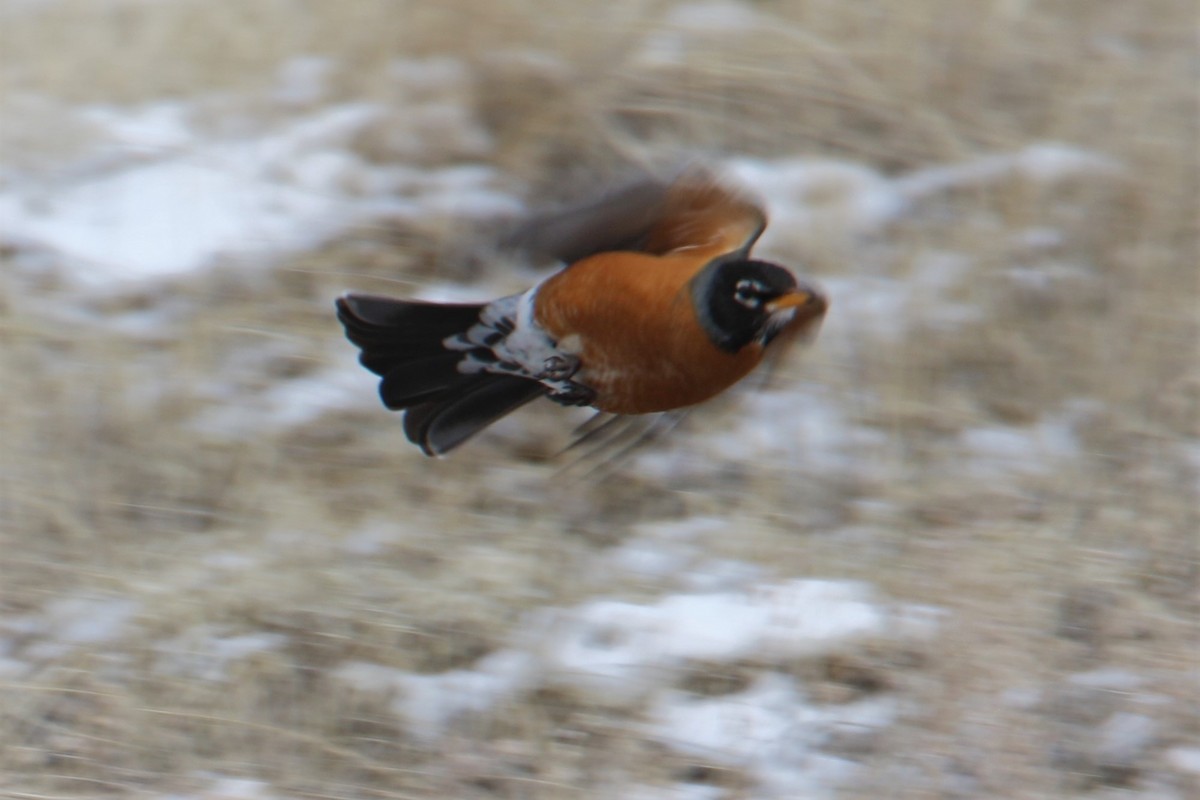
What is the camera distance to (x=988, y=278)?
4363mm

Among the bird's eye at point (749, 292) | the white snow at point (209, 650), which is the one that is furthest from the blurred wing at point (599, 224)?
the white snow at point (209, 650)

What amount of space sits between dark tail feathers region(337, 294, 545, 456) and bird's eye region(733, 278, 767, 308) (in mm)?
609

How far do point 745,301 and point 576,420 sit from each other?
162cm

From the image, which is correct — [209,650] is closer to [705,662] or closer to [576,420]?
[705,662]

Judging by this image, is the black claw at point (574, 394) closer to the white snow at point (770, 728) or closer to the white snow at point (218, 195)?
the white snow at point (770, 728)

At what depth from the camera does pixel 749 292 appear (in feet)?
8.40

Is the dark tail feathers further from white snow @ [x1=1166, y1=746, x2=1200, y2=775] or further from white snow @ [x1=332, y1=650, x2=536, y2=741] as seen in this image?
white snow @ [x1=1166, y1=746, x2=1200, y2=775]

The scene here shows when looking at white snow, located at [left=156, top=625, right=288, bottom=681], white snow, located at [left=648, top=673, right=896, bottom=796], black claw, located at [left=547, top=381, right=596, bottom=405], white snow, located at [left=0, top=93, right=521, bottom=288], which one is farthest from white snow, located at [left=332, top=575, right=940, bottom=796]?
white snow, located at [left=0, top=93, right=521, bottom=288]

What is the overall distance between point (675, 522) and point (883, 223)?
151 centimetres

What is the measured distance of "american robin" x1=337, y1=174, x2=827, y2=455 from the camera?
8.59 feet

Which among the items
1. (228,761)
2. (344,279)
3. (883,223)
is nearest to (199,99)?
(344,279)

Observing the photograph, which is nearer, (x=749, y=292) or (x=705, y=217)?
(x=749, y=292)

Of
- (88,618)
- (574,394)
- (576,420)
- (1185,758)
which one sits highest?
(576,420)

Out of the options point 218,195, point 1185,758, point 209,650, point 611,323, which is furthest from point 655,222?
point 218,195
